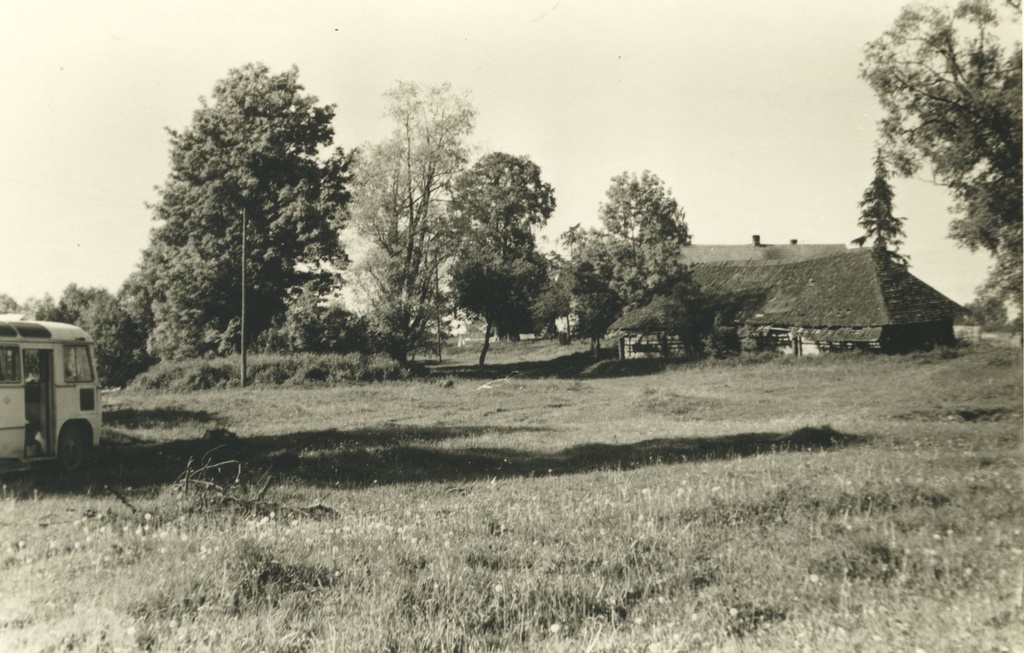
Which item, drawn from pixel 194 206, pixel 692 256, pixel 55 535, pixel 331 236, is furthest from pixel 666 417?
pixel 692 256

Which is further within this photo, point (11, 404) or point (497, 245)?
point (497, 245)

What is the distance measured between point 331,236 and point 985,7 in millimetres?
28929

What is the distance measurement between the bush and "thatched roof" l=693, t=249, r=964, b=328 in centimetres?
1879

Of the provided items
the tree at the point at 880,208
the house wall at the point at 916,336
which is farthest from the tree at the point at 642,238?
the tree at the point at 880,208

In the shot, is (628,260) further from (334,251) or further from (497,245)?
(334,251)

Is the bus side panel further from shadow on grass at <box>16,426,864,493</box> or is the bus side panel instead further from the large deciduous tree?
the large deciduous tree

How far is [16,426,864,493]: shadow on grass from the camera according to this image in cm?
1087

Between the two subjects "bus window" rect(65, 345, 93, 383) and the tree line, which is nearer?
"bus window" rect(65, 345, 93, 383)

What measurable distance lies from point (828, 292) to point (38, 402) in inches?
1139

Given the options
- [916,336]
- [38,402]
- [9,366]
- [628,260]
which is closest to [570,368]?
[628,260]

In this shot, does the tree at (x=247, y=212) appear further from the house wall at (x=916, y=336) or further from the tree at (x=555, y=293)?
the house wall at (x=916, y=336)

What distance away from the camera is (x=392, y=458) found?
12742mm

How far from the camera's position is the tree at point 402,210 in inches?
1353

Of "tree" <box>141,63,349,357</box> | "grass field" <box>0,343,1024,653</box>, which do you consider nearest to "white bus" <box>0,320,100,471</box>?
"grass field" <box>0,343,1024,653</box>
